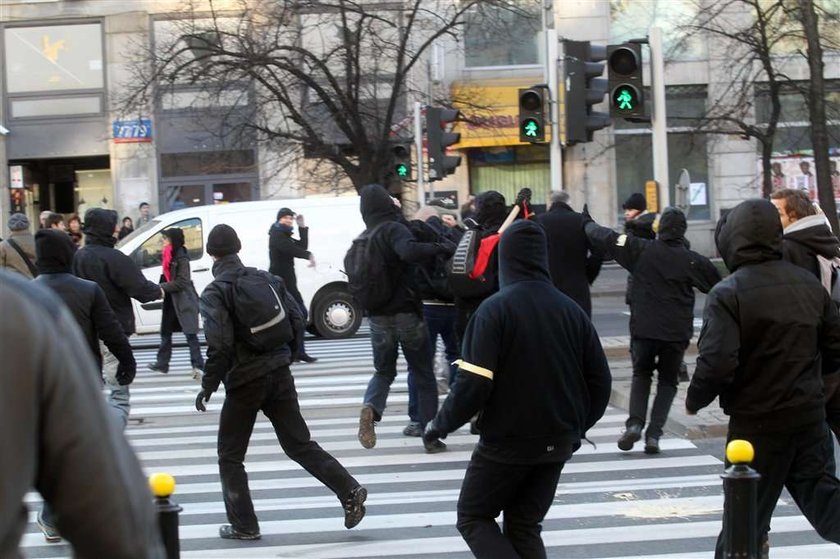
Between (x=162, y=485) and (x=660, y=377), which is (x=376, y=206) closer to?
(x=660, y=377)

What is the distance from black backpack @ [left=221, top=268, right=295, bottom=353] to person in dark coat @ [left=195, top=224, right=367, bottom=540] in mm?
28

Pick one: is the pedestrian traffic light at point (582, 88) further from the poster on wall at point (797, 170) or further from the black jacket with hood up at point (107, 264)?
the poster on wall at point (797, 170)

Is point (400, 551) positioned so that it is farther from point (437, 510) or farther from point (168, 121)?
point (168, 121)

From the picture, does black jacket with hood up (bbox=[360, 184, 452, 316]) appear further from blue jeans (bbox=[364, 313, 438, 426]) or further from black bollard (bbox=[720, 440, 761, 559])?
black bollard (bbox=[720, 440, 761, 559])

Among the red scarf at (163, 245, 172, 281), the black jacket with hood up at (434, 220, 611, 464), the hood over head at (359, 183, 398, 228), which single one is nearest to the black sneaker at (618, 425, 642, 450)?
the hood over head at (359, 183, 398, 228)

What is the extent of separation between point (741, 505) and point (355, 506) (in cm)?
323

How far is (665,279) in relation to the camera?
9.41 meters

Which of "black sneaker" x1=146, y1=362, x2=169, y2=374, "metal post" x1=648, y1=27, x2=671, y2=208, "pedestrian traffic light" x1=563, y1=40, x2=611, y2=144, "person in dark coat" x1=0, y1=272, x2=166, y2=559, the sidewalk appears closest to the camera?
"person in dark coat" x1=0, y1=272, x2=166, y2=559

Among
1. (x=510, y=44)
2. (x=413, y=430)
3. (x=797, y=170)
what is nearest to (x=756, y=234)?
(x=413, y=430)

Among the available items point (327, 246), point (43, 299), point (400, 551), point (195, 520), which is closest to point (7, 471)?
point (43, 299)

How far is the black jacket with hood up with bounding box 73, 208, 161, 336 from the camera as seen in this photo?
31.4 feet

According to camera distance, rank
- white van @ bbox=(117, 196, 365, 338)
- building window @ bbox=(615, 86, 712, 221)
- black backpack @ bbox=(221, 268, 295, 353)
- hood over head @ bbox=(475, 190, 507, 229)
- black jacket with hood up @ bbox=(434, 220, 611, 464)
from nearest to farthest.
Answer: black jacket with hood up @ bbox=(434, 220, 611, 464) → black backpack @ bbox=(221, 268, 295, 353) → hood over head @ bbox=(475, 190, 507, 229) → white van @ bbox=(117, 196, 365, 338) → building window @ bbox=(615, 86, 712, 221)

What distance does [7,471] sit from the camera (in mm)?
1991

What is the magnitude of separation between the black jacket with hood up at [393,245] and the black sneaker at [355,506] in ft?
8.62
